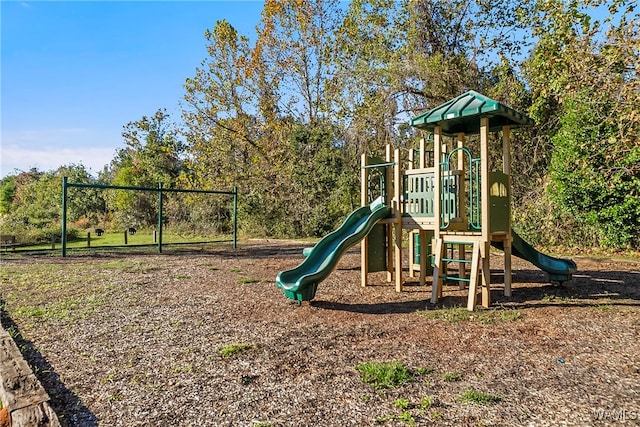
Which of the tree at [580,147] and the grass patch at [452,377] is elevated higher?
the tree at [580,147]

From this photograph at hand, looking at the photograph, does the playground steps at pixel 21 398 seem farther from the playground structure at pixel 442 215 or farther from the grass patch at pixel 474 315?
the grass patch at pixel 474 315

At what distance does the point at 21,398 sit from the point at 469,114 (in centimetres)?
493

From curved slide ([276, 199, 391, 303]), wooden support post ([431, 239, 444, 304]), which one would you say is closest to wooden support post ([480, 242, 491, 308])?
wooden support post ([431, 239, 444, 304])

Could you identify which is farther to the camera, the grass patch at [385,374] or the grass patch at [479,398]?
the grass patch at [385,374]

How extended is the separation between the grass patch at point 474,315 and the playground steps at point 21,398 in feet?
11.8

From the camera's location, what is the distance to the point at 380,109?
13641 mm

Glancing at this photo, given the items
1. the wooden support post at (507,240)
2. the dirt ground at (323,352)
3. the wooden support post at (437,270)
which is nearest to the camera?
the dirt ground at (323,352)

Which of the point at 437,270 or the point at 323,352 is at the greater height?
the point at 437,270

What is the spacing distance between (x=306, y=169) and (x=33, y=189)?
19.5 meters

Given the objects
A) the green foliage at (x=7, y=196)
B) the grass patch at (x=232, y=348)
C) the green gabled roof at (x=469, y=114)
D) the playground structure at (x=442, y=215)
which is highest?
the green foliage at (x=7, y=196)

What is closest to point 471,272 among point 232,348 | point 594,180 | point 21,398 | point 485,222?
point 485,222

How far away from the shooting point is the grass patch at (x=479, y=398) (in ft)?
8.72

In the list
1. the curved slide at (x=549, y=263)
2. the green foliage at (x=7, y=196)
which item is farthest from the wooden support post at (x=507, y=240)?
the green foliage at (x=7, y=196)

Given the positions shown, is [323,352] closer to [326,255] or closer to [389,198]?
[326,255]
